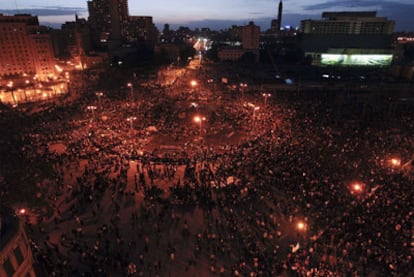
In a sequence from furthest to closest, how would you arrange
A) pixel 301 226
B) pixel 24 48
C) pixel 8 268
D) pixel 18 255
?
pixel 24 48, pixel 301 226, pixel 18 255, pixel 8 268

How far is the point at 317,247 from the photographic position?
472 inches

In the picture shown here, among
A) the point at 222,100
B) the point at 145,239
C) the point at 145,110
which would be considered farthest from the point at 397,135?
the point at 145,110

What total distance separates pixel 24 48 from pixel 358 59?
70.6 m

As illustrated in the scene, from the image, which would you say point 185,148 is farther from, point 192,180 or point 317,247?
point 317,247

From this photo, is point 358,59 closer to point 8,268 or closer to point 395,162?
point 395,162

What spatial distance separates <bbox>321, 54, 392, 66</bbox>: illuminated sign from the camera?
66250 millimetres

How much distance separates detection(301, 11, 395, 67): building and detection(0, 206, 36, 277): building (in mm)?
70569

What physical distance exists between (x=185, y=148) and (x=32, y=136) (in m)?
13.6

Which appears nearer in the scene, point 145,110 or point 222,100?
point 145,110

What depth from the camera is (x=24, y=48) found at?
50.2 meters

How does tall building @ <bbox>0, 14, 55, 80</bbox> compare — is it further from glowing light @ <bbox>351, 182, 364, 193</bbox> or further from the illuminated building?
glowing light @ <bbox>351, 182, 364, 193</bbox>

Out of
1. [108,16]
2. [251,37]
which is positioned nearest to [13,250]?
[251,37]

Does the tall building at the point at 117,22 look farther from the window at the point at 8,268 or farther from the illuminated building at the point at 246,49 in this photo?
the window at the point at 8,268

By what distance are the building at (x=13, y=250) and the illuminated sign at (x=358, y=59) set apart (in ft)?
234
